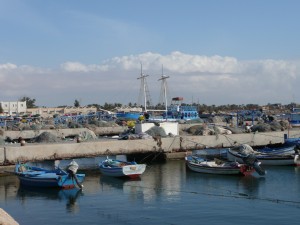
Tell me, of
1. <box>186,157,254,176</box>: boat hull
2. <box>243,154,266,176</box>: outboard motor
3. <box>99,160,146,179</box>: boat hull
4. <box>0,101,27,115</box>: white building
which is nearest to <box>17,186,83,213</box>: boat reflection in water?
<box>99,160,146,179</box>: boat hull

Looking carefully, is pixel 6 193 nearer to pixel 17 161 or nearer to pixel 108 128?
pixel 17 161

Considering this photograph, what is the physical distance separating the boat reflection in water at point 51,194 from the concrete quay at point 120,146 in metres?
6.18

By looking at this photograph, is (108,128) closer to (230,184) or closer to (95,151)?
(95,151)

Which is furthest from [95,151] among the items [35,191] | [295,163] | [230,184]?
[295,163]

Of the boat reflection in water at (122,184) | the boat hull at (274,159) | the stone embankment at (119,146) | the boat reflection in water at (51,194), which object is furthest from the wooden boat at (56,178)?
the boat hull at (274,159)

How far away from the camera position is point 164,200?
25.3 metres

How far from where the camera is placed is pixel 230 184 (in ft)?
98.6

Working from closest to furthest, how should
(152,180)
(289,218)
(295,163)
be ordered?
(289,218) < (152,180) < (295,163)

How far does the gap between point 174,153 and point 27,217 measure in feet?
69.5

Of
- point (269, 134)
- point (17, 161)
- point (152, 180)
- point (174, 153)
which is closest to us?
point (152, 180)

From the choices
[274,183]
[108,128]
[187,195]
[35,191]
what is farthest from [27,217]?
[108,128]

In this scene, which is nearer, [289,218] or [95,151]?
[289,218]

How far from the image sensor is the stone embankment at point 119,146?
35.4 meters

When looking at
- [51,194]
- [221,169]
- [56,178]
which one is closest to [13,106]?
[221,169]
